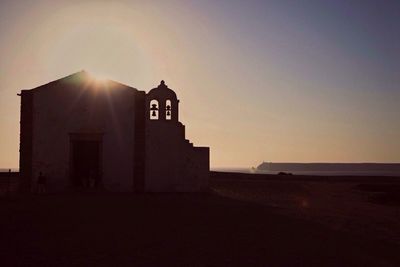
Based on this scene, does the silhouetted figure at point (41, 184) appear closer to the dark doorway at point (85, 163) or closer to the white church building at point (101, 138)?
the white church building at point (101, 138)

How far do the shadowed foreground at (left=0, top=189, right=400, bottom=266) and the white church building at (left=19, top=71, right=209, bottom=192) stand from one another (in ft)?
24.7

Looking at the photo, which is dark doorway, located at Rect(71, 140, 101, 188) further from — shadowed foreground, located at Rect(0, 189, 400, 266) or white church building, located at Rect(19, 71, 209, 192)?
shadowed foreground, located at Rect(0, 189, 400, 266)

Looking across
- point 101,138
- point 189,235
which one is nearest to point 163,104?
point 101,138

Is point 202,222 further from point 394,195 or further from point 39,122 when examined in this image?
point 394,195

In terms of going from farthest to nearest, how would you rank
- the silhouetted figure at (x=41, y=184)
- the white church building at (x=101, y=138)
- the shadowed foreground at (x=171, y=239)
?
the white church building at (x=101, y=138), the silhouetted figure at (x=41, y=184), the shadowed foreground at (x=171, y=239)

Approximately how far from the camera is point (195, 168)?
27.6 metres

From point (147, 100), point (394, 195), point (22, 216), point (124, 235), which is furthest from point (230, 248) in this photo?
point (394, 195)

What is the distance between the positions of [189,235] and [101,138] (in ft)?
48.2

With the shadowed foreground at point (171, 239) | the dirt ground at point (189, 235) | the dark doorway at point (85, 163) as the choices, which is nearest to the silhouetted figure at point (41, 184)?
the dark doorway at point (85, 163)

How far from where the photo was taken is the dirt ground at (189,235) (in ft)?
32.5

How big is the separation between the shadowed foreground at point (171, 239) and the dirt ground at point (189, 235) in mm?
20

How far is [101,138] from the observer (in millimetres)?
26219

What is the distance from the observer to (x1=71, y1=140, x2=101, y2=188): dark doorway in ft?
85.9

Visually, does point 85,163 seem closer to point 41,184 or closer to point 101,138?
point 101,138
